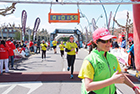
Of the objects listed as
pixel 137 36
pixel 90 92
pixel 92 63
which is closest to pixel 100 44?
pixel 92 63

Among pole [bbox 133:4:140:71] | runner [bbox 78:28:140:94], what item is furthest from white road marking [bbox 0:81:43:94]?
pole [bbox 133:4:140:71]

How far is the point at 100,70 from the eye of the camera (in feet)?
6.55

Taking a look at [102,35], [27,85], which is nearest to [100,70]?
[102,35]

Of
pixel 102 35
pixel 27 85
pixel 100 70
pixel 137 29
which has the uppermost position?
pixel 137 29

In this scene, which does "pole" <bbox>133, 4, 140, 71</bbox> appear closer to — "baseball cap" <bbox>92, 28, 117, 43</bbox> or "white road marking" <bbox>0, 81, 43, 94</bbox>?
"white road marking" <bbox>0, 81, 43, 94</bbox>

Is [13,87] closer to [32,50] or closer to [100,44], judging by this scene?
[100,44]

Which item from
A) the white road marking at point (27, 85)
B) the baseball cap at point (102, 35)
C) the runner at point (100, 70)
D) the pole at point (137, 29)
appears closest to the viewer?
the runner at point (100, 70)

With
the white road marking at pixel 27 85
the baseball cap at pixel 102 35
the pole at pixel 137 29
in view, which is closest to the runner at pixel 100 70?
the baseball cap at pixel 102 35

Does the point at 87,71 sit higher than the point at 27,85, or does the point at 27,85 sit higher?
the point at 87,71

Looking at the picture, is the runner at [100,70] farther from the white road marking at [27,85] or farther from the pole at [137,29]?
the pole at [137,29]

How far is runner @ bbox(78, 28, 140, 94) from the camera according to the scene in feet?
6.06

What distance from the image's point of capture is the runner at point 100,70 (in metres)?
1.85

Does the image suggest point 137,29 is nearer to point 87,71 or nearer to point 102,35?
point 102,35

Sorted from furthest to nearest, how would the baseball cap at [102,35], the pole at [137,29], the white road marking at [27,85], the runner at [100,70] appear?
the pole at [137,29] < the white road marking at [27,85] < the baseball cap at [102,35] < the runner at [100,70]
